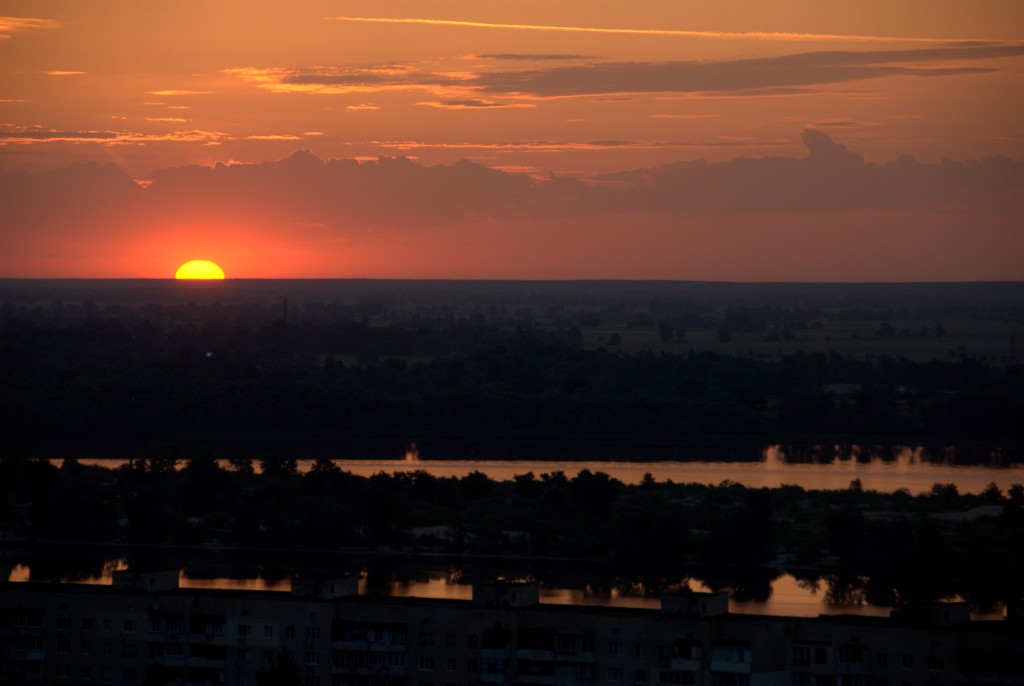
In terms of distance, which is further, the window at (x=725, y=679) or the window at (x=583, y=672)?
the window at (x=583, y=672)

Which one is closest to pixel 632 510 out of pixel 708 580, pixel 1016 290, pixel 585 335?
pixel 708 580

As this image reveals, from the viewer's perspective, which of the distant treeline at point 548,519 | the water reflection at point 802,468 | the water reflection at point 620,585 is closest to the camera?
the water reflection at point 620,585

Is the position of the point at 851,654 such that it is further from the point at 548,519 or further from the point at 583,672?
the point at 548,519

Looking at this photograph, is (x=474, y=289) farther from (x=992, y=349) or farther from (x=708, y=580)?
(x=708, y=580)

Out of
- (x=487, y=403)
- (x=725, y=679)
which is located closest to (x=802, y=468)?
(x=487, y=403)

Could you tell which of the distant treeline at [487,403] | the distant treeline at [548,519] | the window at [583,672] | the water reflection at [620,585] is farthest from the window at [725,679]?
the distant treeline at [487,403]

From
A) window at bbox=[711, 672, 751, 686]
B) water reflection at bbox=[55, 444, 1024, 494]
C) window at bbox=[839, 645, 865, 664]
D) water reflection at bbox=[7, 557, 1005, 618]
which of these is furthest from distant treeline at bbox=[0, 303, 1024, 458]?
window at bbox=[711, 672, 751, 686]

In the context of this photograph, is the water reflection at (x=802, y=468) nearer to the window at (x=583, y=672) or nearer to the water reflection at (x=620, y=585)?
the water reflection at (x=620, y=585)
